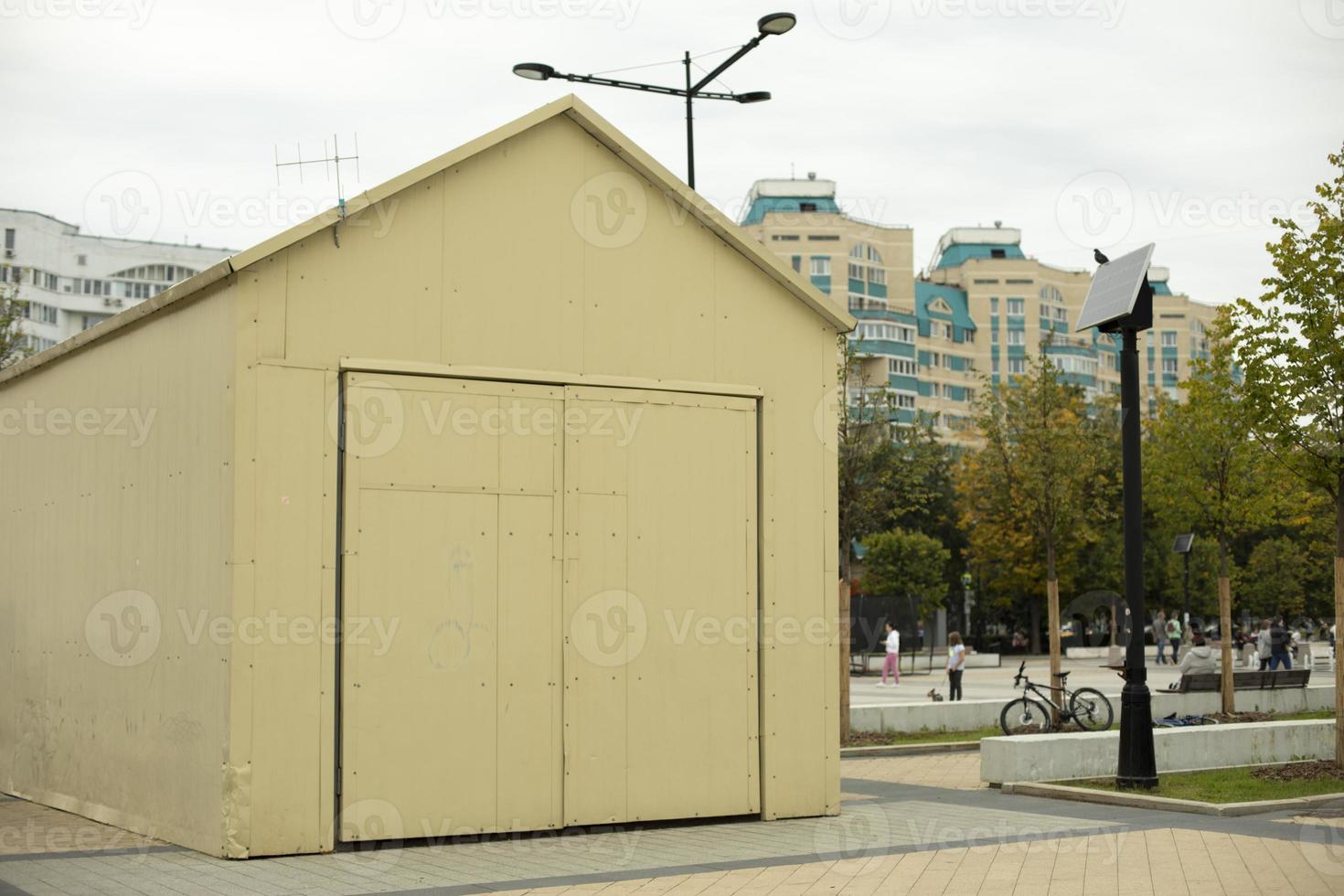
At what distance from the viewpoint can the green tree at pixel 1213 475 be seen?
22.0 metres

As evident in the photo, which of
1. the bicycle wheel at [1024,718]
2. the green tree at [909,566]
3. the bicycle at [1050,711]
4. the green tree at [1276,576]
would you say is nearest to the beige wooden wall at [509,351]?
the bicycle wheel at [1024,718]

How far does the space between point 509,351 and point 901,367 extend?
288 feet

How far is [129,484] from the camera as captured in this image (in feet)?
38.7

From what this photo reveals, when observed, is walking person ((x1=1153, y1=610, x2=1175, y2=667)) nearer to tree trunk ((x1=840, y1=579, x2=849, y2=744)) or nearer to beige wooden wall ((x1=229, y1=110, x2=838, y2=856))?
tree trunk ((x1=840, y1=579, x2=849, y2=744))

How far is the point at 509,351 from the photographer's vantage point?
11.3 metres

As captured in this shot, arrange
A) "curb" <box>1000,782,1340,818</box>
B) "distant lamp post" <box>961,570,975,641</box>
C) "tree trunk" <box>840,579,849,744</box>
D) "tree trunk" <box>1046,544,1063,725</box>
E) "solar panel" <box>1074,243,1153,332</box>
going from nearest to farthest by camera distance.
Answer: "curb" <box>1000,782,1340,818</box>
"solar panel" <box>1074,243,1153,332</box>
"tree trunk" <box>840,579,849,744</box>
"tree trunk" <box>1046,544,1063,725</box>
"distant lamp post" <box>961,570,975,641</box>

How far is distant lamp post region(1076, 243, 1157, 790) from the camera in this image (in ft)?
45.3

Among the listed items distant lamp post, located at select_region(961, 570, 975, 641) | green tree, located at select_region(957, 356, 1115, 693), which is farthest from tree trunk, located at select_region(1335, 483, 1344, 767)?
distant lamp post, located at select_region(961, 570, 975, 641)

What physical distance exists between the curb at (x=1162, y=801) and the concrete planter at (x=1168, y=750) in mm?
299

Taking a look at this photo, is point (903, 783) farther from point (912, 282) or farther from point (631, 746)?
point (912, 282)

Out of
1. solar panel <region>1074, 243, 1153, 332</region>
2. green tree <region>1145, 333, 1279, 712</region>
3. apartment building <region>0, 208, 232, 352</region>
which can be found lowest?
green tree <region>1145, 333, 1279, 712</region>

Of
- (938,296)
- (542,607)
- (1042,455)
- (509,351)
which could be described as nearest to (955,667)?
(1042,455)

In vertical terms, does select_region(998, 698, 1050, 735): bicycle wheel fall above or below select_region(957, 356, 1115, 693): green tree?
below

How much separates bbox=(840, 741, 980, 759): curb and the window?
77.2 metres
